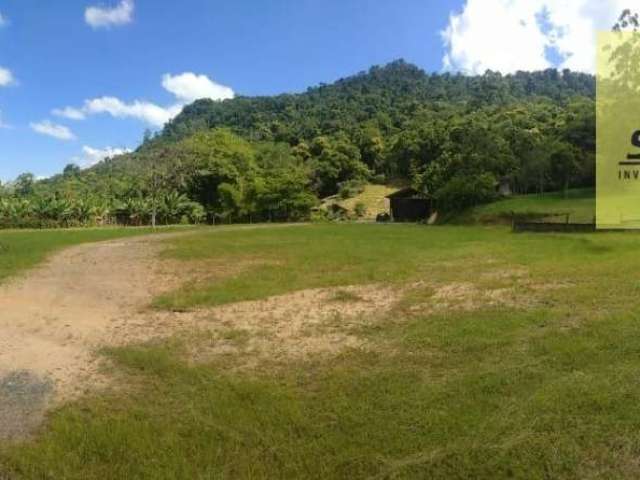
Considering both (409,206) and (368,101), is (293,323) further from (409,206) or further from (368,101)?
(368,101)

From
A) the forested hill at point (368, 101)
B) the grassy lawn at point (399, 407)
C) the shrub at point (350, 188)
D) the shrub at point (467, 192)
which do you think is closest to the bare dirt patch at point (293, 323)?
the grassy lawn at point (399, 407)

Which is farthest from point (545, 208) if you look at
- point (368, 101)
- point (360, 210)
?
point (368, 101)

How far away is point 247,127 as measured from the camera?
372 ft

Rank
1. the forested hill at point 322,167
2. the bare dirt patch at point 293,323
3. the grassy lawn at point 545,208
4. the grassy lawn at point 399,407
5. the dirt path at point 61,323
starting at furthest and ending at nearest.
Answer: the forested hill at point 322,167 → the grassy lawn at point 545,208 → the bare dirt patch at point 293,323 → the dirt path at point 61,323 → the grassy lawn at point 399,407

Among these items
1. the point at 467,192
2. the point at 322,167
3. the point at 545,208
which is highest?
the point at 322,167

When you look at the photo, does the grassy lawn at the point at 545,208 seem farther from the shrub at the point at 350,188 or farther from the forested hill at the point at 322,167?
the shrub at the point at 350,188

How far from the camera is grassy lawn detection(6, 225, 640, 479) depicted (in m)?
4.25

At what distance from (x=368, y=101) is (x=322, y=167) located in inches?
2193

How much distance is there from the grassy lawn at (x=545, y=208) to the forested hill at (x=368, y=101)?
60.7 meters

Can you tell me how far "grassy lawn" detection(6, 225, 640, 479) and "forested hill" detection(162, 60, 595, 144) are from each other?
8557 centimetres

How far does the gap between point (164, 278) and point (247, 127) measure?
10384 cm

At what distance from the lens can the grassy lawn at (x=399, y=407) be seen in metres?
4.25

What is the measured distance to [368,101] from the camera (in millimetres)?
124312

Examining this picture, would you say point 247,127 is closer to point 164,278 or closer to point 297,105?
point 297,105
